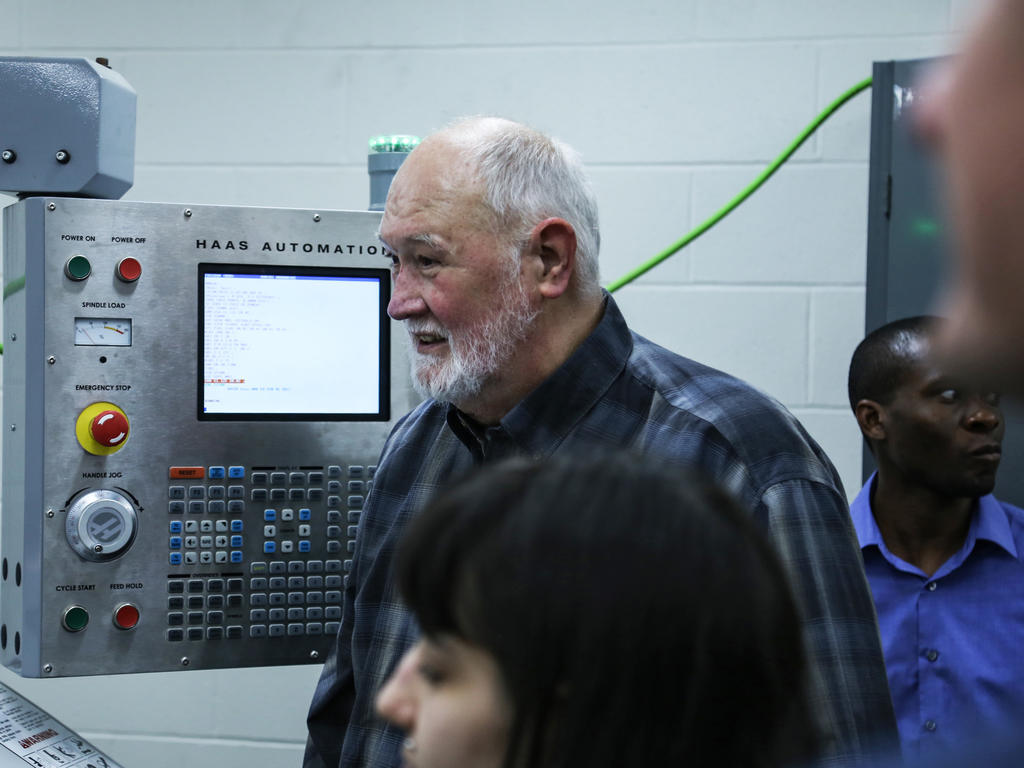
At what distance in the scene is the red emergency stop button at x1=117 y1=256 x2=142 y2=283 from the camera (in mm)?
1469

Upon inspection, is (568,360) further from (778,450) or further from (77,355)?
(77,355)

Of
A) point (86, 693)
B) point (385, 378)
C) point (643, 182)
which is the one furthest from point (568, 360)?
point (86, 693)

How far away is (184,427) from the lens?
1502mm

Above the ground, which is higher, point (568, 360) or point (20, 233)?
point (20, 233)

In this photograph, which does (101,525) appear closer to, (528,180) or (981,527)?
(528,180)

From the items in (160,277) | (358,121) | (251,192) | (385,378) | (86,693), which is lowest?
(86,693)

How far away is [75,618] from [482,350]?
0.62 meters

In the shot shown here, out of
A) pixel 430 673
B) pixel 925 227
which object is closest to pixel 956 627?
pixel 925 227

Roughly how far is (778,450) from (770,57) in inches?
49.2

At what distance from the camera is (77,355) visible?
1457mm

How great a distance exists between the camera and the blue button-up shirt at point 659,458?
1.09m

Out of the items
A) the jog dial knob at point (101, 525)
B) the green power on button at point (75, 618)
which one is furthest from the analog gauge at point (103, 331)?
the green power on button at point (75, 618)

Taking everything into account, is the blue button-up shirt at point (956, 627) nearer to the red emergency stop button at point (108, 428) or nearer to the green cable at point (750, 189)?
the green cable at point (750, 189)

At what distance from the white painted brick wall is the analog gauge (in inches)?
30.1
